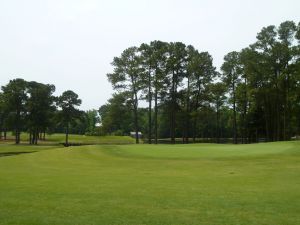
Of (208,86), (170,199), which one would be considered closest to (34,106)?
(208,86)

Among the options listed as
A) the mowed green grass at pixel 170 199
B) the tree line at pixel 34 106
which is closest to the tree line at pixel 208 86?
the tree line at pixel 34 106

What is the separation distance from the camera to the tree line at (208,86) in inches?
2349

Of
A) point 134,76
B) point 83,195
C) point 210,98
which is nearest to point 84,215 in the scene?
point 83,195

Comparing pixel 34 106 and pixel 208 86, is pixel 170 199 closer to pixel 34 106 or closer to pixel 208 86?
pixel 208 86

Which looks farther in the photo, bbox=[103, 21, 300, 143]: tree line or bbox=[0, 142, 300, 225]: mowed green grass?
bbox=[103, 21, 300, 143]: tree line

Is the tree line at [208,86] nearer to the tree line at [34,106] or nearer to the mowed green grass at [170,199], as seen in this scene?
the tree line at [34,106]

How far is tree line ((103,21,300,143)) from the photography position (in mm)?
59656

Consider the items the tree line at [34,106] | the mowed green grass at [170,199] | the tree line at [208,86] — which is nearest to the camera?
the mowed green grass at [170,199]

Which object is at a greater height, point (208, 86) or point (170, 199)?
point (208, 86)

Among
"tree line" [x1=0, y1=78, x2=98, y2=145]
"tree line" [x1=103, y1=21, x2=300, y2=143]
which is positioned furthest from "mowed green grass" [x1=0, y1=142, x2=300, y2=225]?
"tree line" [x1=0, y1=78, x2=98, y2=145]

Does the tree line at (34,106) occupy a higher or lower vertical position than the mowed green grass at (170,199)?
higher

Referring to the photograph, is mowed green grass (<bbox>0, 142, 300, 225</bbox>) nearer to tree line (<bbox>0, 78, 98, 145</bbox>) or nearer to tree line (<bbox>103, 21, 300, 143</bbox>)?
tree line (<bbox>103, 21, 300, 143</bbox>)

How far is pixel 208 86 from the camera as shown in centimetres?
7081

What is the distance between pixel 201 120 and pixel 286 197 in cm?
6311
